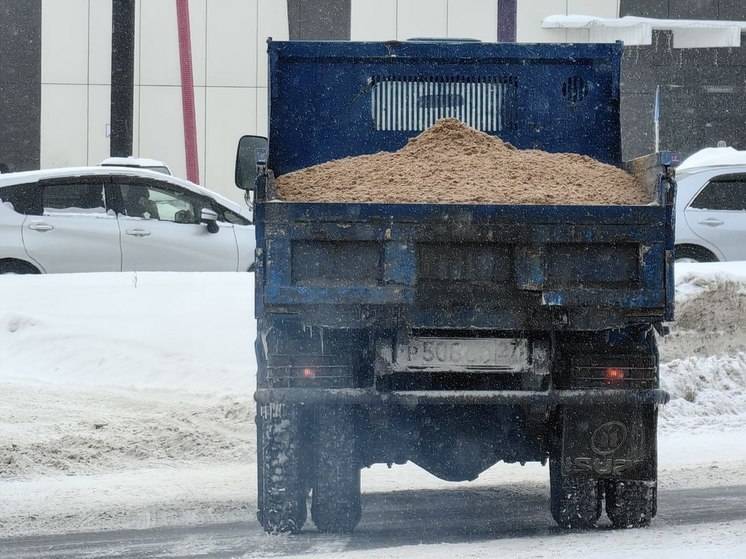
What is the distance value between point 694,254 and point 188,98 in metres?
12.0

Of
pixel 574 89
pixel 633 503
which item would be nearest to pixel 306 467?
pixel 633 503

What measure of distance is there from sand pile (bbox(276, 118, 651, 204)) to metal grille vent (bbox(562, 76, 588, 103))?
14.4 inches

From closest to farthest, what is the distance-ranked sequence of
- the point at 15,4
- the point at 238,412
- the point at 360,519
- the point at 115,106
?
the point at 360,519, the point at 238,412, the point at 115,106, the point at 15,4

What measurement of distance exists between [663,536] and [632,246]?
1.22m

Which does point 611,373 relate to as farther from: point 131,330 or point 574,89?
point 131,330

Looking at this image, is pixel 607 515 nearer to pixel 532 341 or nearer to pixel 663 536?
pixel 663 536

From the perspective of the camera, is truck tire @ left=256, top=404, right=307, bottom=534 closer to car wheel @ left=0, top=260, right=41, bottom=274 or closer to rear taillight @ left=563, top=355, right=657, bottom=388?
rear taillight @ left=563, top=355, right=657, bottom=388

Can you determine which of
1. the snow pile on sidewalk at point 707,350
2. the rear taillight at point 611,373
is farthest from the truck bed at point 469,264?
the snow pile on sidewalk at point 707,350

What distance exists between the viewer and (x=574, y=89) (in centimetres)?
717

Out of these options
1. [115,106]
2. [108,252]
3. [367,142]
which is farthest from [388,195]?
[115,106]

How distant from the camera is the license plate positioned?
6016 mm

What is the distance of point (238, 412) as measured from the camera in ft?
32.2

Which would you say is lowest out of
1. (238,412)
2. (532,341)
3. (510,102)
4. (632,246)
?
(238,412)

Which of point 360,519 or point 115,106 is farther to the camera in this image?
point 115,106
